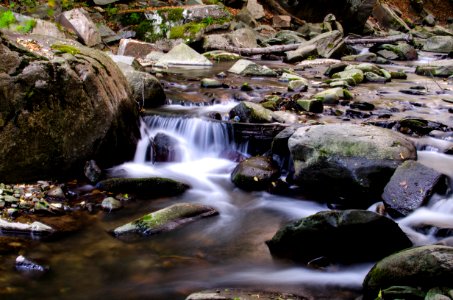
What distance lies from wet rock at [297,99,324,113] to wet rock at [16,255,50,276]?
5.64m

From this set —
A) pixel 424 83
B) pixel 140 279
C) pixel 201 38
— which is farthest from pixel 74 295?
pixel 201 38

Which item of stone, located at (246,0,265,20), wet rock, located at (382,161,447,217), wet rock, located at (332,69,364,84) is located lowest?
wet rock, located at (382,161,447,217)

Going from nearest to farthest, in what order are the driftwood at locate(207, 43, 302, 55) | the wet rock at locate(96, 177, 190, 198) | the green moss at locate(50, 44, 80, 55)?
the wet rock at locate(96, 177, 190, 198) → the green moss at locate(50, 44, 80, 55) → the driftwood at locate(207, 43, 302, 55)

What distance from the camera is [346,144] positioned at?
529cm

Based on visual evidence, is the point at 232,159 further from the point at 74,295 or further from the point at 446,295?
the point at 446,295

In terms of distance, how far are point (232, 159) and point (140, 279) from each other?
3344 mm

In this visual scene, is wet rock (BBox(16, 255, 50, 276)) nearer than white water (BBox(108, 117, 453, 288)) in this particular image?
Yes

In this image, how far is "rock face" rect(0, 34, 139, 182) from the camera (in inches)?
201

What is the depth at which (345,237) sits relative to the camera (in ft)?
12.6

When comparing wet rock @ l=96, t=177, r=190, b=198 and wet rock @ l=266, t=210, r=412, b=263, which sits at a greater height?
wet rock @ l=266, t=210, r=412, b=263

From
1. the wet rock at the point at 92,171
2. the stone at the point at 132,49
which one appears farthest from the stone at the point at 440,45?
the wet rock at the point at 92,171

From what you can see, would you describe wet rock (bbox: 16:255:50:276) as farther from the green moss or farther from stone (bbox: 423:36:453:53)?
stone (bbox: 423:36:453:53)

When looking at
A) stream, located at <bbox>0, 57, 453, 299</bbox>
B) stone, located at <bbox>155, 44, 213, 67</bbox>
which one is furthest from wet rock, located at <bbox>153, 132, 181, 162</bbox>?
stone, located at <bbox>155, 44, 213, 67</bbox>

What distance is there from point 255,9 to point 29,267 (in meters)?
20.6
